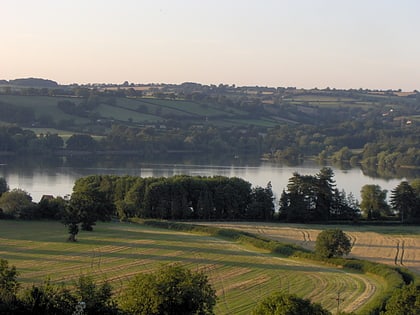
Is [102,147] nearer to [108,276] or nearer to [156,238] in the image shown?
[156,238]

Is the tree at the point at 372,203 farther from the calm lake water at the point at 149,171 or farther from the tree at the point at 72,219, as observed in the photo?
the tree at the point at 72,219

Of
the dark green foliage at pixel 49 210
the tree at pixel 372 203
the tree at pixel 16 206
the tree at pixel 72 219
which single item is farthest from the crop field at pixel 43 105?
the tree at pixel 72 219

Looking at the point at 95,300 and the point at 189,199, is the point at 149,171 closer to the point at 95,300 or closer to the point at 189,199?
the point at 189,199

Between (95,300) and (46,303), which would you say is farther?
(95,300)

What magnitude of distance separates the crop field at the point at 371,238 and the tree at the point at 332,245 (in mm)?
1933

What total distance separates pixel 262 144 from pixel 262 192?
6480 centimetres

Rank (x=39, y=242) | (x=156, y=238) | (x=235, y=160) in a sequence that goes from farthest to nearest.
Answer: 1. (x=235, y=160)
2. (x=156, y=238)
3. (x=39, y=242)

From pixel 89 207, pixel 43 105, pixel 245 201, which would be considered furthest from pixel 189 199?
pixel 43 105

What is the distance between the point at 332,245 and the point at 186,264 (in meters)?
6.14

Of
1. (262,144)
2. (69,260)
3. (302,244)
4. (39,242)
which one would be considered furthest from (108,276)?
(262,144)

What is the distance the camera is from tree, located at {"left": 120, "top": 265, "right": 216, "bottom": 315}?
610 inches

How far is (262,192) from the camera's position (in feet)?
146

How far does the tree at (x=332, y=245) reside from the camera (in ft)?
93.9

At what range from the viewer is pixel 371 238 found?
120 feet
